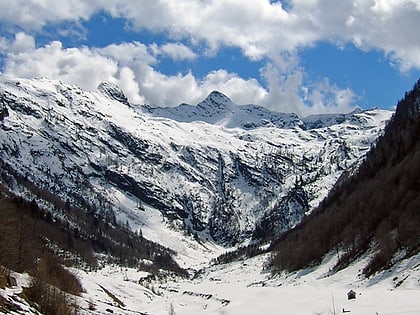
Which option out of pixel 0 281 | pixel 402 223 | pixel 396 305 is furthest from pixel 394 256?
pixel 0 281

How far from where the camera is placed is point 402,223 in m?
80.9

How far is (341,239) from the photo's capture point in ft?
395

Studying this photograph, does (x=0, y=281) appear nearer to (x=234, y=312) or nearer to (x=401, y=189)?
(x=234, y=312)

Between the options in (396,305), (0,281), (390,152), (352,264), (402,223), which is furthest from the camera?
(390,152)

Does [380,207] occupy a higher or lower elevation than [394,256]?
higher

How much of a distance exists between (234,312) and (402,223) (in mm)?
42107

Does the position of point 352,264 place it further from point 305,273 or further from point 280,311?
point 280,311

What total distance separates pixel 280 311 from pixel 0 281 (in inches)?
901

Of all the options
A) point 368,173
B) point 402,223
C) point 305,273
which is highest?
point 368,173

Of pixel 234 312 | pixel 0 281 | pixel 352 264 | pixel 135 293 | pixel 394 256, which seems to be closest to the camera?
pixel 0 281

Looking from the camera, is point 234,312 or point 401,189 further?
point 401,189

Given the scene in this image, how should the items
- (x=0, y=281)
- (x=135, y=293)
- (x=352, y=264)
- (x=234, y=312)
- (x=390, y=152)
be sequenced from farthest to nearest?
(x=390, y=152) → (x=135, y=293) → (x=352, y=264) → (x=234, y=312) → (x=0, y=281)

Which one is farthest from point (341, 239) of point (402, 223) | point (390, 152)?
point (390, 152)

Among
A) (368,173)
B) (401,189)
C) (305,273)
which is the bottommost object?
(305,273)
